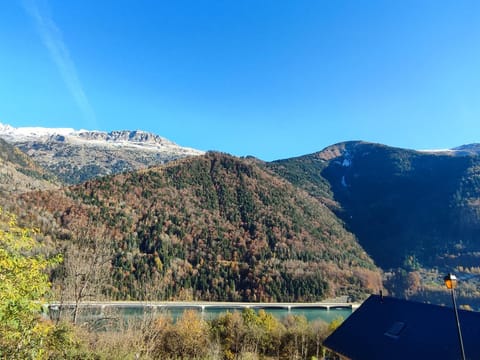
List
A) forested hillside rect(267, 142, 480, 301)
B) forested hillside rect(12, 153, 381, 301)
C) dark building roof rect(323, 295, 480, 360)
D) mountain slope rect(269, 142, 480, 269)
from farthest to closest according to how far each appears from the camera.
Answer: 1. mountain slope rect(269, 142, 480, 269)
2. forested hillside rect(267, 142, 480, 301)
3. forested hillside rect(12, 153, 381, 301)
4. dark building roof rect(323, 295, 480, 360)

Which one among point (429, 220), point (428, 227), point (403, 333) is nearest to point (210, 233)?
point (428, 227)

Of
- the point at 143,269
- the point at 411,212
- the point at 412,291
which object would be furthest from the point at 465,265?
the point at 143,269

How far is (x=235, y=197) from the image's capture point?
16100 centimetres

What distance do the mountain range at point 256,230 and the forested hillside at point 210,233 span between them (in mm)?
463

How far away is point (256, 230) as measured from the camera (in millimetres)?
138625

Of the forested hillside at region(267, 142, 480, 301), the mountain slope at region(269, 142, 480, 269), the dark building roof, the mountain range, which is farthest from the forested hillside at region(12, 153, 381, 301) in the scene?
the dark building roof

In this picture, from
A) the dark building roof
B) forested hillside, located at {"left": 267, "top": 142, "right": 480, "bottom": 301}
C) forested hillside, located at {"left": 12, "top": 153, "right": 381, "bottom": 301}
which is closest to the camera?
the dark building roof

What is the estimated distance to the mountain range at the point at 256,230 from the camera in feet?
342

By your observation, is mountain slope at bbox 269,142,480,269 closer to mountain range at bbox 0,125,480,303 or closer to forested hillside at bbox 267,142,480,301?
forested hillside at bbox 267,142,480,301

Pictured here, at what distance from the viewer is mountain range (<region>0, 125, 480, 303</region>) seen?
4099 inches

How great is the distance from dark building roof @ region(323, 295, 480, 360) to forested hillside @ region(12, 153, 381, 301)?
214ft

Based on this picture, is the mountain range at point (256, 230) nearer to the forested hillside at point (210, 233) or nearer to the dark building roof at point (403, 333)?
the forested hillside at point (210, 233)

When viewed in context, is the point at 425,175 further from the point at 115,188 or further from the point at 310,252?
the point at 115,188

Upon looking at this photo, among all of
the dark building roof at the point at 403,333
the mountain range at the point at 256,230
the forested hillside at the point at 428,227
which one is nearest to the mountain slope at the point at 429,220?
the forested hillside at the point at 428,227
